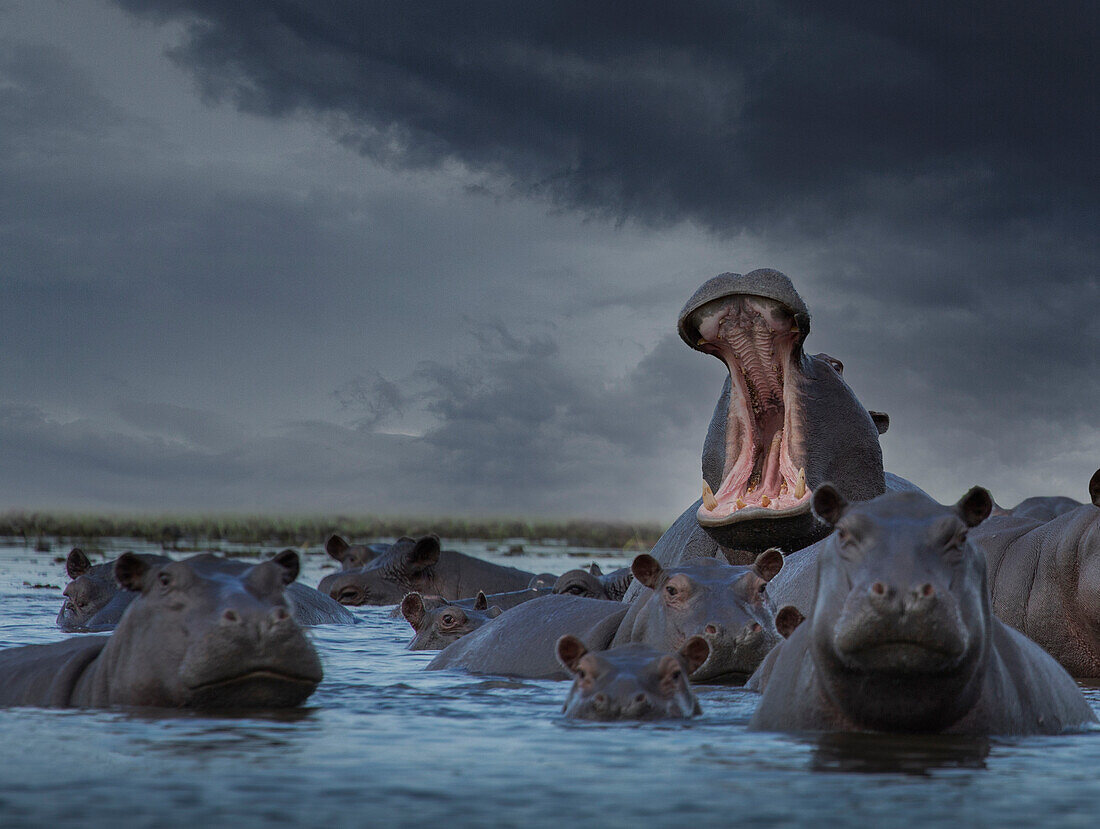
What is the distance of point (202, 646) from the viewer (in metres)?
5.44

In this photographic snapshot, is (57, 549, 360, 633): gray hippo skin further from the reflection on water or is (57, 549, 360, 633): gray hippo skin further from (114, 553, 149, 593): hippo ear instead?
the reflection on water

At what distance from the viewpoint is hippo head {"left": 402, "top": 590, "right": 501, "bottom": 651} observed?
10.1 metres

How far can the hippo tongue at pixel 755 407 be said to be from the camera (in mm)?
9281

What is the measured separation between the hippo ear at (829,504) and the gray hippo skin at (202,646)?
2088mm

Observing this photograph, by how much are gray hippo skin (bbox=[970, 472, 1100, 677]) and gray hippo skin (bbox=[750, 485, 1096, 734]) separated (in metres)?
3.37

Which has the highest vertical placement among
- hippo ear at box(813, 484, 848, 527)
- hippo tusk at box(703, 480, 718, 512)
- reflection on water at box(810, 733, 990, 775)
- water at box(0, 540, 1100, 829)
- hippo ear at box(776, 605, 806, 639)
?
hippo tusk at box(703, 480, 718, 512)

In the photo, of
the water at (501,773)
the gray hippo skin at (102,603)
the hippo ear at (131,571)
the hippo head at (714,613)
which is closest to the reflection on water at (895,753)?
the water at (501,773)

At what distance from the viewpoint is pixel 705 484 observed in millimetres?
9469

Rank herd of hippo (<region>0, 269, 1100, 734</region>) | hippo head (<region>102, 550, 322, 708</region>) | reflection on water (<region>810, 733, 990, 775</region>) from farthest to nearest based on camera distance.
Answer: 1. hippo head (<region>102, 550, 322, 708</region>)
2. herd of hippo (<region>0, 269, 1100, 734</region>)
3. reflection on water (<region>810, 733, 990, 775</region>)

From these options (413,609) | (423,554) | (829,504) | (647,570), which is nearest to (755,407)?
(647,570)

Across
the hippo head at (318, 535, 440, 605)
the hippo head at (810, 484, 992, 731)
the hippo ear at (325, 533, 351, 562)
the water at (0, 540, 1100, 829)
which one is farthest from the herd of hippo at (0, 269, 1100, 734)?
the hippo ear at (325, 533, 351, 562)

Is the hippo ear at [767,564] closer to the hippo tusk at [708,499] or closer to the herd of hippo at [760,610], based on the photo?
the herd of hippo at [760,610]

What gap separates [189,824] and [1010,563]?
672cm

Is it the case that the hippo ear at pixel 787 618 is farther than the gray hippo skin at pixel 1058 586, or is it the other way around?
the gray hippo skin at pixel 1058 586
